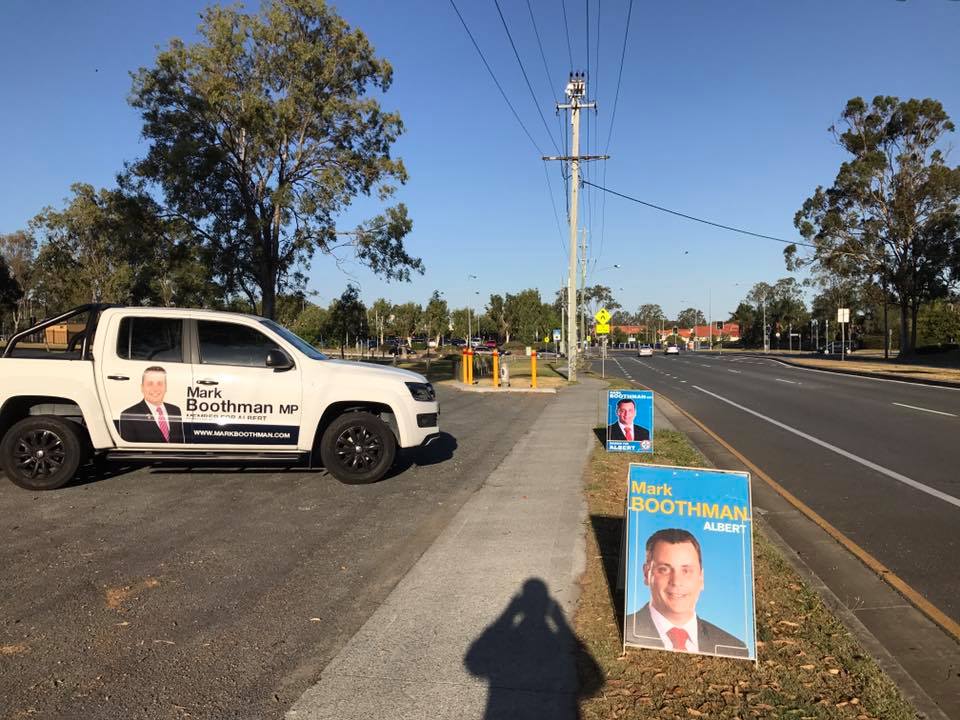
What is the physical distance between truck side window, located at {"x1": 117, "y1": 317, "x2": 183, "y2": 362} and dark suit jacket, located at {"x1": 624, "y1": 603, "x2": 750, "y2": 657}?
5.91 meters

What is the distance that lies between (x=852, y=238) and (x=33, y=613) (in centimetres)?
5555

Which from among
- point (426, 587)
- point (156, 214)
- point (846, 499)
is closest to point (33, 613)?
point (426, 587)

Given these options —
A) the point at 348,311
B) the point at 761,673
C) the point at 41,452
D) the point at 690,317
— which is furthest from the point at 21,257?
the point at 690,317

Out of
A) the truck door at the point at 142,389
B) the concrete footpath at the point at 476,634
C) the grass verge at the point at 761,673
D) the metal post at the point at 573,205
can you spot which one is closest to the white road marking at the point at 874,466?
the grass verge at the point at 761,673

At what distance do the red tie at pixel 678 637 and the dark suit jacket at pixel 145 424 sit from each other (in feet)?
19.3

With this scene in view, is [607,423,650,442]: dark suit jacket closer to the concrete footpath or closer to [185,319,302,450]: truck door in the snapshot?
the concrete footpath

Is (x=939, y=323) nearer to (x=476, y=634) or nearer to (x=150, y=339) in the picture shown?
(x=150, y=339)

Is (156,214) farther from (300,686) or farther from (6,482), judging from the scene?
(300,686)

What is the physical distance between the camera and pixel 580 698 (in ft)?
10.9

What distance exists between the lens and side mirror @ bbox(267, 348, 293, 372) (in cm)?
777

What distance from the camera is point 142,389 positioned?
7.60 m

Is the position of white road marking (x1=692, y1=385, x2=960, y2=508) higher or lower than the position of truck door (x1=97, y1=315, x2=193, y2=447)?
lower

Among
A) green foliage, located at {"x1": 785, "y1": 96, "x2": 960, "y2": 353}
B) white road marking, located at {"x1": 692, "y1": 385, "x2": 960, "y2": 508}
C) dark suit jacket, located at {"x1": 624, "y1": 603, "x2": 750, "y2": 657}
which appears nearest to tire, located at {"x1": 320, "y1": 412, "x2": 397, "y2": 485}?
dark suit jacket, located at {"x1": 624, "y1": 603, "x2": 750, "y2": 657}

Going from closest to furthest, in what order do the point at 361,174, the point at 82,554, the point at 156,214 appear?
the point at 82,554
the point at 156,214
the point at 361,174
